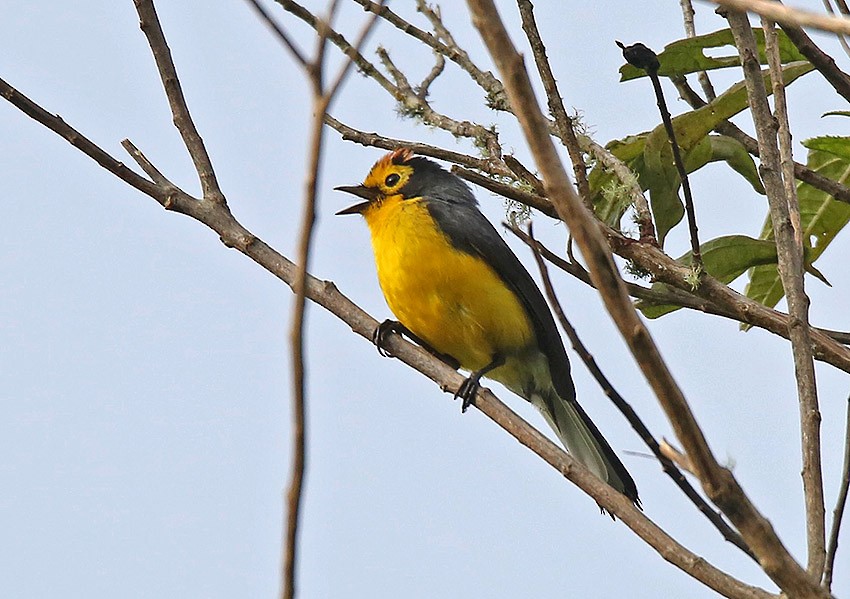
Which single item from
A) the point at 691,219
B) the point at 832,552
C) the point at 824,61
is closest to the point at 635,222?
the point at 691,219

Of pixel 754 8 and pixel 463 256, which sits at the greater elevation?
pixel 463 256

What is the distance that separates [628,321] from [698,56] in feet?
7.52

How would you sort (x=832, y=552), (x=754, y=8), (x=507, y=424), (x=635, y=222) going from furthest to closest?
(x=635, y=222) < (x=507, y=424) < (x=832, y=552) < (x=754, y=8)

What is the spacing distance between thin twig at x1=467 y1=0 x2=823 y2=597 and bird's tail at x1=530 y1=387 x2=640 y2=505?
2.54m

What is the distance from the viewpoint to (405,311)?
489 cm

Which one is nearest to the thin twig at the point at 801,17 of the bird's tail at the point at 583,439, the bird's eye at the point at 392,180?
the bird's tail at the point at 583,439

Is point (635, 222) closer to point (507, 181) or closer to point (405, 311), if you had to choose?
point (507, 181)

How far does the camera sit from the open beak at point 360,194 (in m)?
5.41

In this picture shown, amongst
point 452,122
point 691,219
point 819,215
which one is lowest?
point 691,219

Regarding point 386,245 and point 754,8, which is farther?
point 386,245

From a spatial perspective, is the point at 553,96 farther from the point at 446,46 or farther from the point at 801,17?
the point at 801,17

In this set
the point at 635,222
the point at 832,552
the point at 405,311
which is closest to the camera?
the point at 832,552

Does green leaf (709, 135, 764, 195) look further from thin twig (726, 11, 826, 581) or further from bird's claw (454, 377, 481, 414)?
bird's claw (454, 377, 481, 414)

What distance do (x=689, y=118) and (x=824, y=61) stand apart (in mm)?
531
